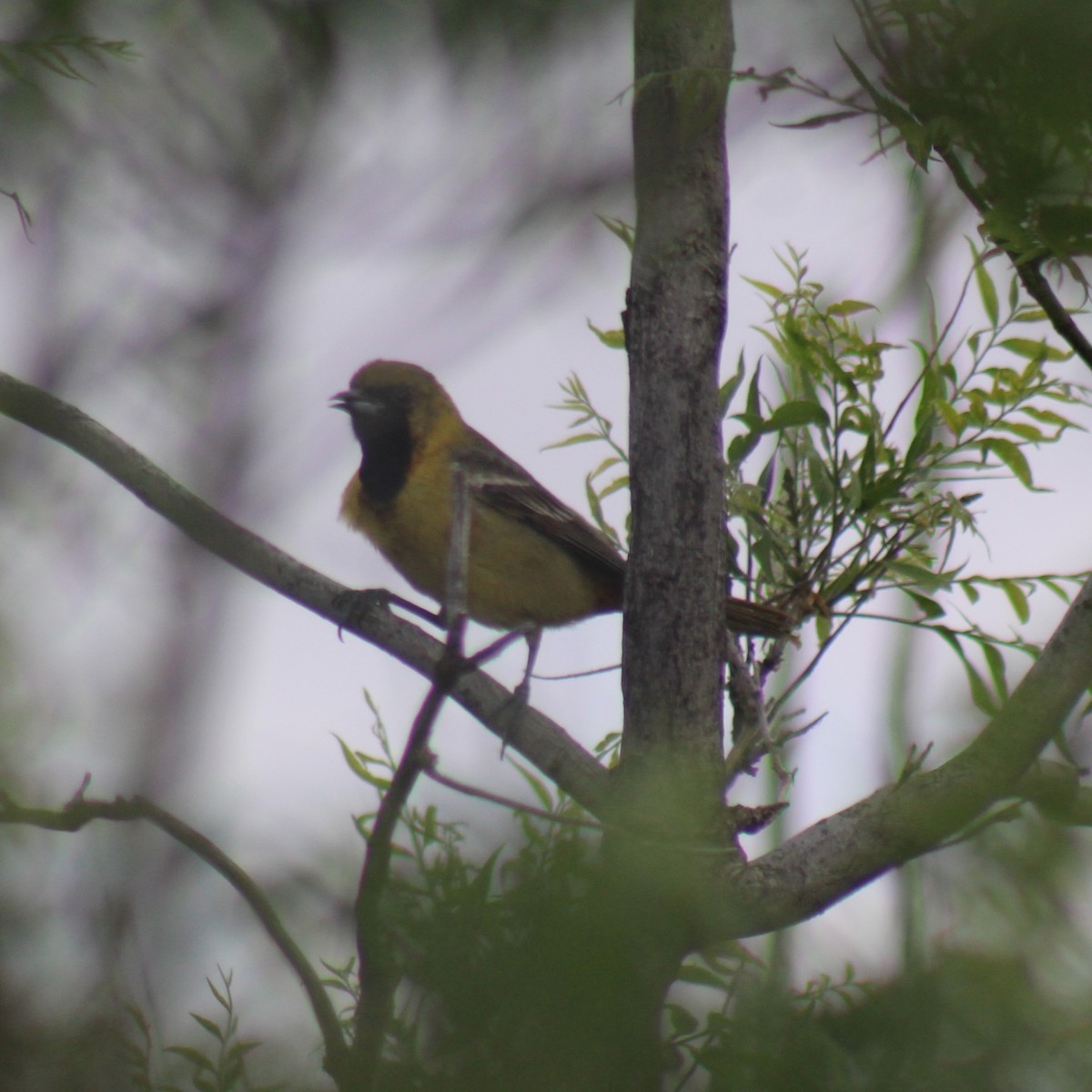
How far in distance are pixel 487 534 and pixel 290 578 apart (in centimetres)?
214

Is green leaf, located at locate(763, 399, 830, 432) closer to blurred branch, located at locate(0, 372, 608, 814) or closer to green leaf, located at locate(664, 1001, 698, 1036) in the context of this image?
blurred branch, located at locate(0, 372, 608, 814)

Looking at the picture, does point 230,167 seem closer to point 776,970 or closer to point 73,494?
point 73,494

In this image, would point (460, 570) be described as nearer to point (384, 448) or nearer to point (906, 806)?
point (906, 806)

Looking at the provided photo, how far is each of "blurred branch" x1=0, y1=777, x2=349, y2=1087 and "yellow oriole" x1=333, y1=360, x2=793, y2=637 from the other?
2965 mm

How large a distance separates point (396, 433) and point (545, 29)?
3.65 metres

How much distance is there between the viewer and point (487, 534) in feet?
16.1

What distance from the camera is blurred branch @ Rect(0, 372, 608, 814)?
2354mm

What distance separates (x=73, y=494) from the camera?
2699mm

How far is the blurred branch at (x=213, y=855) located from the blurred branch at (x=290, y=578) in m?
0.63

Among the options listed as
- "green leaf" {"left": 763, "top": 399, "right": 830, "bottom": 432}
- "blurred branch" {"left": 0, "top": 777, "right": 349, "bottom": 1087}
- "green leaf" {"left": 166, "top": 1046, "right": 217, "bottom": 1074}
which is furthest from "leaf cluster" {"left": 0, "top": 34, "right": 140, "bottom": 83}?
"green leaf" {"left": 763, "top": 399, "right": 830, "bottom": 432}

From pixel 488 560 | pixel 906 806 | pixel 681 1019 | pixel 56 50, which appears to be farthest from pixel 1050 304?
pixel 488 560

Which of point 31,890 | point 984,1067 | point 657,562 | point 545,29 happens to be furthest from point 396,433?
point 984,1067

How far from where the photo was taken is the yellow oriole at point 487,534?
4.76 metres

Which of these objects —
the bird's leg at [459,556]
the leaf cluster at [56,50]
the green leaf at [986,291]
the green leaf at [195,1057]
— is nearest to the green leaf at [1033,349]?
the green leaf at [986,291]
